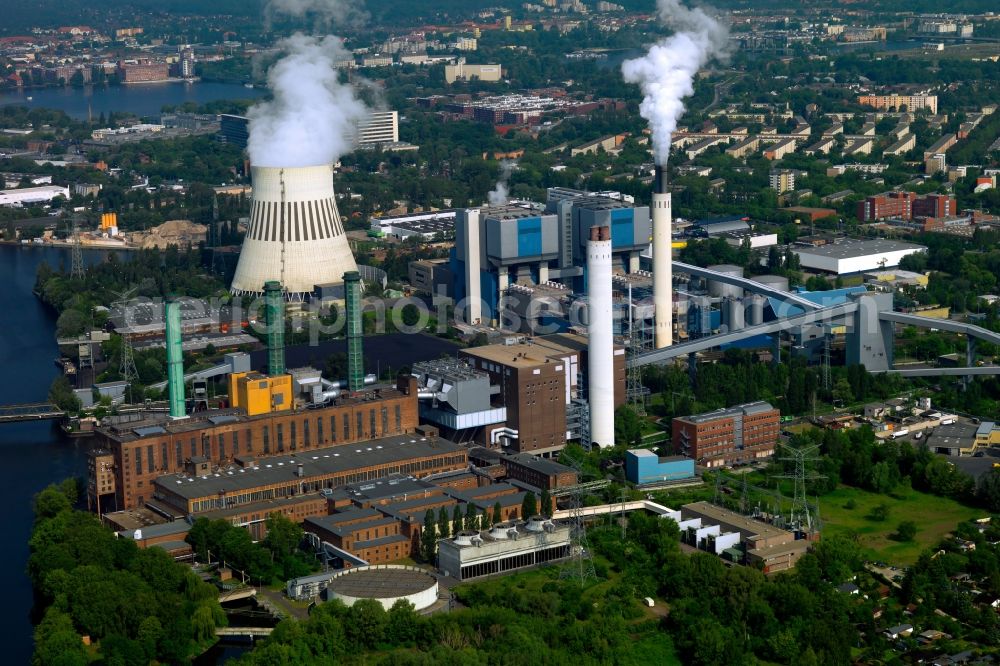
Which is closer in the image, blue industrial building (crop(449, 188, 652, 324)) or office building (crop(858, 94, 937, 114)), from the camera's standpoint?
blue industrial building (crop(449, 188, 652, 324))

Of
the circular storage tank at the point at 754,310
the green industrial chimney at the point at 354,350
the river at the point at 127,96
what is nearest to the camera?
the green industrial chimney at the point at 354,350

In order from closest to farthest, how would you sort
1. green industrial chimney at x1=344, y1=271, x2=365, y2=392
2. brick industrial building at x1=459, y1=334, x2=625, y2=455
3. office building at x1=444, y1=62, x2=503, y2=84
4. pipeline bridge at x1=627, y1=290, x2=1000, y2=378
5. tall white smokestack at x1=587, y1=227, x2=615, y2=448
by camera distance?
brick industrial building at x1=459, y1=334, x2=625, y2=455
tall white smokestack at x1=587, y1=227, x2=615, y2=448
green industrial chimney at x1=344, y1=271, x2=365, y2=392
pipeline bridge at x1=627, y1=290, x2=1000, y2=378
office building at x1=444, y1=62, x2=503, y2=84

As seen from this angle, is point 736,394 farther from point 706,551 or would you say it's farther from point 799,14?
point 799,14

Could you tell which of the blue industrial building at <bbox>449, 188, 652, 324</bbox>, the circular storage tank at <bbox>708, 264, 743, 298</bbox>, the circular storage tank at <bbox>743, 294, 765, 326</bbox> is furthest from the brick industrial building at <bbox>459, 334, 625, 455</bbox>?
the circular storage tank at <bbox>708, 264, 743, 298</bbox>

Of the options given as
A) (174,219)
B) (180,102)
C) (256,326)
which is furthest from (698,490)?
(180,102)

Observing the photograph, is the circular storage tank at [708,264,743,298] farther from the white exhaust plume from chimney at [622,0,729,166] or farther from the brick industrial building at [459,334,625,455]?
the brick industrial building at [459,334,625,455]

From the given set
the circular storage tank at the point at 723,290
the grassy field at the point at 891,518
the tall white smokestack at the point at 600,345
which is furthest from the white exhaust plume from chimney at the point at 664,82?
the grassy field at the point at 891,518

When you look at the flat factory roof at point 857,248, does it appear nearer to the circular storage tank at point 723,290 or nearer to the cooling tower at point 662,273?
the circular storage tank at point 723,290
